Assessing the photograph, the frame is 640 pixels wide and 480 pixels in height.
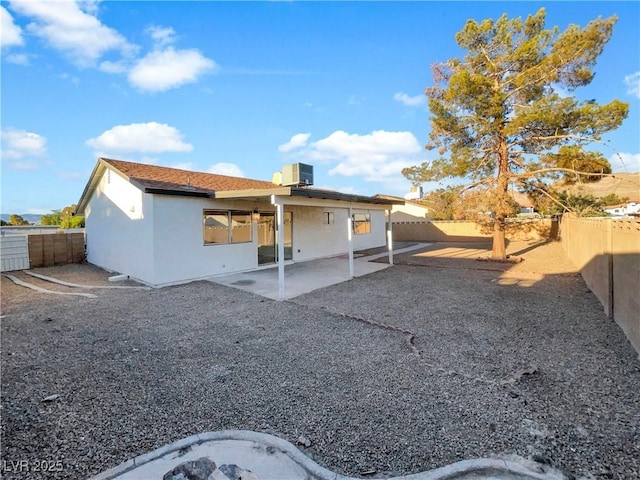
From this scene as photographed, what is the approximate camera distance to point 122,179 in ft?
34.3

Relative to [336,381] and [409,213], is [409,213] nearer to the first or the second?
[409,213]

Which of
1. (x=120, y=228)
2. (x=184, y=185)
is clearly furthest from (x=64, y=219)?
(x=184, y=185)

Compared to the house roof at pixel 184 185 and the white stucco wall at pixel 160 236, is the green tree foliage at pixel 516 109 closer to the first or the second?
the house roof at pixel 184 185

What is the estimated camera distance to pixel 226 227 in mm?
10617

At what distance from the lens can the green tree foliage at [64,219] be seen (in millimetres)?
18234

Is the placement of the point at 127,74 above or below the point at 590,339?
above

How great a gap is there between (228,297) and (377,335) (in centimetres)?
420

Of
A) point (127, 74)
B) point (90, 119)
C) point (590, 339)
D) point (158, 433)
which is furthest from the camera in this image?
point (90, 119)

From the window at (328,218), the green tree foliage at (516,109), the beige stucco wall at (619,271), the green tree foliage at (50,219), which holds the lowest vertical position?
the beige stucco wall at (619,271)

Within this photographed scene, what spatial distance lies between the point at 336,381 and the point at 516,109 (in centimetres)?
1368

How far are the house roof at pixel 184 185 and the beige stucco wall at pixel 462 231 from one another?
513 inches

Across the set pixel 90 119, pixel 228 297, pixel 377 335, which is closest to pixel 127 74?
pixel 90 119

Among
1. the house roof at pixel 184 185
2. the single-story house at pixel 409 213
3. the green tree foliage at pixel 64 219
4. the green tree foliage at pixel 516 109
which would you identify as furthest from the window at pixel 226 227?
the single-story house at pixel 409 213

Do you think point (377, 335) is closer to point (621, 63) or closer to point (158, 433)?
point (158, 433)
